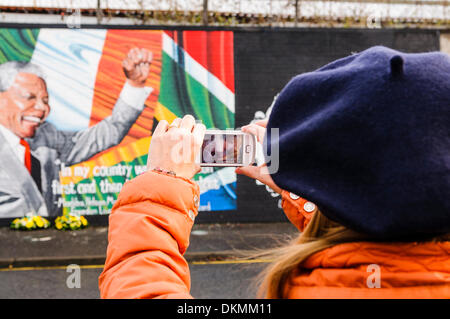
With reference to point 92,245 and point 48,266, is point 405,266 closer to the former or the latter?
point 48,266

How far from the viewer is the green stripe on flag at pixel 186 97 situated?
27.4 ft

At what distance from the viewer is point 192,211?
111cm

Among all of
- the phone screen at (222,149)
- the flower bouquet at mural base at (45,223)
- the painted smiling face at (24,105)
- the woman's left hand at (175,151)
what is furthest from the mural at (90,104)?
the woman's left hand at (175,151)

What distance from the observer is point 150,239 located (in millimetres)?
962

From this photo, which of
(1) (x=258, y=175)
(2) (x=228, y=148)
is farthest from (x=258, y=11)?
(1) (x=258, y=175)

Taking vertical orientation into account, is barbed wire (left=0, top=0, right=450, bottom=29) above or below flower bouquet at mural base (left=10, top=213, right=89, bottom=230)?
above

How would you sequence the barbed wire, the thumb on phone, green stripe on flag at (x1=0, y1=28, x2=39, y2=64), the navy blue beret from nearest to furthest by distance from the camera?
the navy blue beret
the thumb on phone
green stripe on flag at (x1=0, y1=28, x2=39, y2=64)
the barbed wire

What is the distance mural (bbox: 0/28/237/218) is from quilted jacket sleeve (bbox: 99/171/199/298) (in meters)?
7.27

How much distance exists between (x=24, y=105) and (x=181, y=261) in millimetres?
8033

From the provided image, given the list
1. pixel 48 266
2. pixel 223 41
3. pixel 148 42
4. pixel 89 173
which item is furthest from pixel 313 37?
pixel 48 266

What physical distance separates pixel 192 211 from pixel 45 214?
25.5 feet

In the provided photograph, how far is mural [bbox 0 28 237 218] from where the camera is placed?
26.2 feet

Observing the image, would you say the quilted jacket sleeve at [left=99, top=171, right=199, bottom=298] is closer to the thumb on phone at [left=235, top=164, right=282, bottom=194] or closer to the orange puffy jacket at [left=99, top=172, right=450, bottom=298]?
the orange puffy jacket at [left=99, top=172, right=450, bottom=298]

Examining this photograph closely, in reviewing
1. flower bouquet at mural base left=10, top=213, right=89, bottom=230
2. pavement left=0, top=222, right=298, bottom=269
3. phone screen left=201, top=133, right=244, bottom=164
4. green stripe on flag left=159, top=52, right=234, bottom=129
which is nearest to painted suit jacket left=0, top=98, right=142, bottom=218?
flower bouquet at mural base left=10, top=213, right=89, bottom=230
